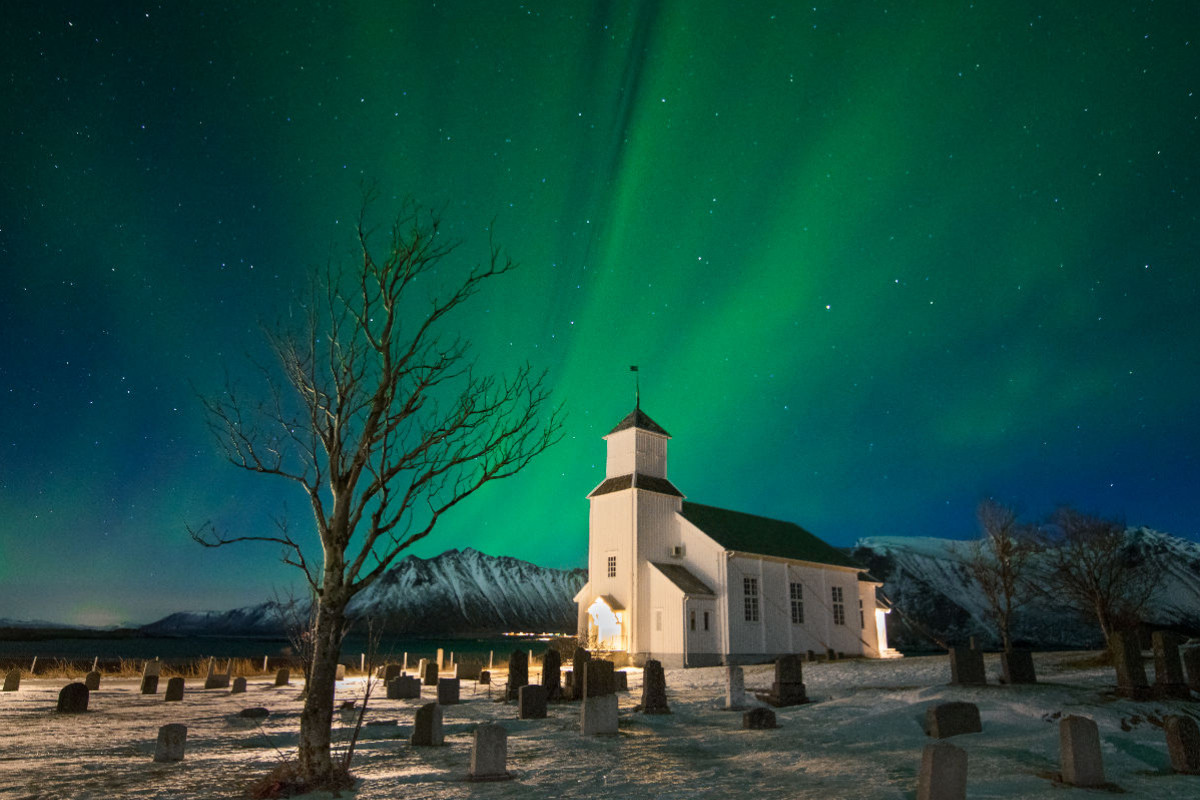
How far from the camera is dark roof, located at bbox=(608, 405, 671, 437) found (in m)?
39.9

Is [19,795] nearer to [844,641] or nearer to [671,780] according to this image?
[671,780]

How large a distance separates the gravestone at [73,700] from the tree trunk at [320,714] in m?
13.4

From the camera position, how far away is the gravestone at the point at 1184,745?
8.95 metres

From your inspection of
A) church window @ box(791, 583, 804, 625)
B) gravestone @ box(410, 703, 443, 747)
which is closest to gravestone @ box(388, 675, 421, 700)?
gravestone @ box(410, 703, 443, 747)

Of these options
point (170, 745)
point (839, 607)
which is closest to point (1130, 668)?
point (170, 745)

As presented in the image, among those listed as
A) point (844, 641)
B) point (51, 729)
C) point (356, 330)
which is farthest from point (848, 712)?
point (844, 641)

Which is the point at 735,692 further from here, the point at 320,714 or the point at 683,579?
the point at 683,579

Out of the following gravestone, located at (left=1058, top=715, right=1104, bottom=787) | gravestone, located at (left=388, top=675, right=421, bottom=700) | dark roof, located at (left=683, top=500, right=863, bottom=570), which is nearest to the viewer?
gravestone, located at (left=1058, top=715, right=1104, bottom=787)

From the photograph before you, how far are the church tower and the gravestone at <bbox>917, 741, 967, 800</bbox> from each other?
28.8 m

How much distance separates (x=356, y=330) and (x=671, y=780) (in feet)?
Result: 25.3

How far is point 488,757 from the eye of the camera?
9.48 meters

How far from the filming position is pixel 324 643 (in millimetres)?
8734

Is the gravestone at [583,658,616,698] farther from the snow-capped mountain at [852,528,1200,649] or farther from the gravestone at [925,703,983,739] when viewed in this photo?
the snow-capped mountain at [852,528,1200,649]

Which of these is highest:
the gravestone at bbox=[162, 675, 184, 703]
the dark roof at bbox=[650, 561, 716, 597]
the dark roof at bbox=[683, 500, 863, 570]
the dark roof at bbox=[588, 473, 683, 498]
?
the dark roof at bbox=[588, 473, 683, 498]
